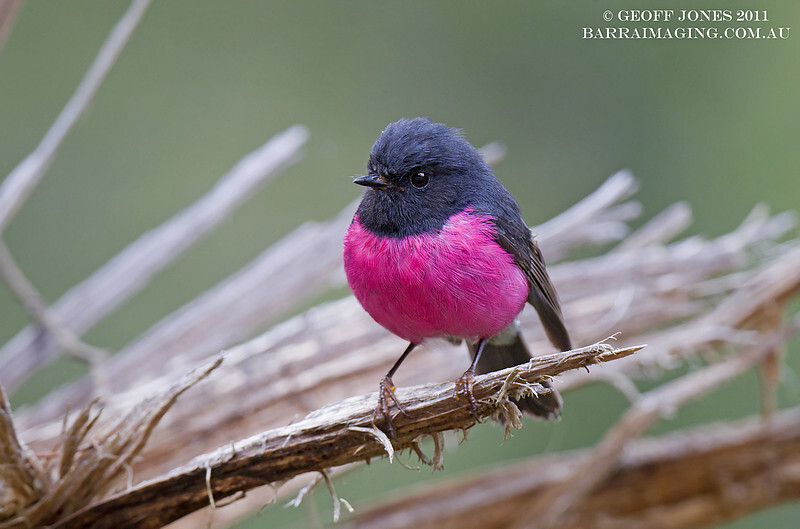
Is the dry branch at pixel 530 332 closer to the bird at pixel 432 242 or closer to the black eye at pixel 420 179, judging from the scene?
the bird at pixel 432 242

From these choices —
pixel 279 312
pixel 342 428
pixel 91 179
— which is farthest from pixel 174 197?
pixel 342 428

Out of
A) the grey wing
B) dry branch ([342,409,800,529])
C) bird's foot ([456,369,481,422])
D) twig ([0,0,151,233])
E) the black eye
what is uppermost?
twig ([0,0,151,233])

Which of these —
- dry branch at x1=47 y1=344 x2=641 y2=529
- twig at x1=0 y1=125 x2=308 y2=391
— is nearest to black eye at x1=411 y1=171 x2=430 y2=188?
dry branch at x1=47 y1=344 x2=641 y2=529

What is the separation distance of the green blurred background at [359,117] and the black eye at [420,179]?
1176 millimetres

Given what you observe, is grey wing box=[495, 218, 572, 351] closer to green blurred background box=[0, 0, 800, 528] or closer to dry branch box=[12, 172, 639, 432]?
dry branch box=[12, 172, 639, 432]

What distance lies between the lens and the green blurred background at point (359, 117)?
2.73 m

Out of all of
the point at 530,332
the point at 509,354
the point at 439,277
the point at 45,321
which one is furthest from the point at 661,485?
the point at 45,321

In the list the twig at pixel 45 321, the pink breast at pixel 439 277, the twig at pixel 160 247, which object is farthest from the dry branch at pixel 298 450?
the twig at pixel 160 247

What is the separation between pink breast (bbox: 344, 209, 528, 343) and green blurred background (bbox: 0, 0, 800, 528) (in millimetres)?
1176

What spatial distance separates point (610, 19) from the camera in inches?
88.8

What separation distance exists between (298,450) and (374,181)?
466 mm

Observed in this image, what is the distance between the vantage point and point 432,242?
1.38m

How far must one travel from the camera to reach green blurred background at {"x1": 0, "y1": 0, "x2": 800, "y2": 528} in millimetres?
2734

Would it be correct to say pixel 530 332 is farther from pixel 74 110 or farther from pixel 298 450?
pixel 74 110
